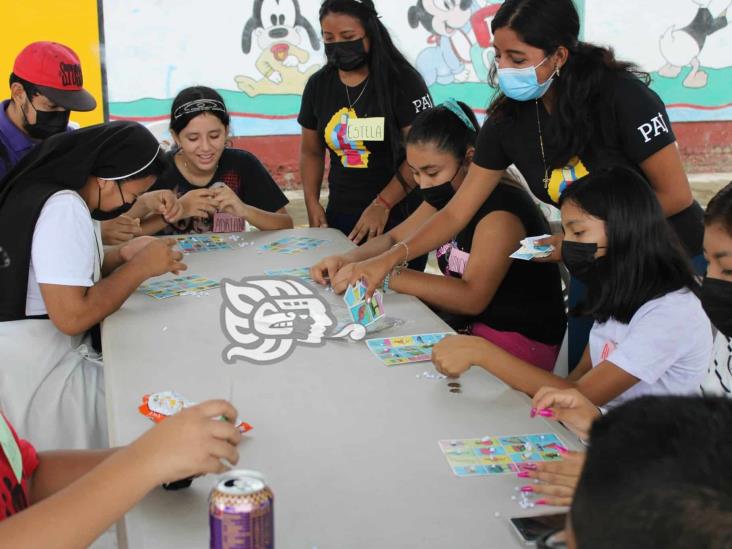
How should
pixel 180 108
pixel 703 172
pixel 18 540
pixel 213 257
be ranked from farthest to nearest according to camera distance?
pixel 703 172, pixel 180 108, pixel 213 257, pixel 18 540

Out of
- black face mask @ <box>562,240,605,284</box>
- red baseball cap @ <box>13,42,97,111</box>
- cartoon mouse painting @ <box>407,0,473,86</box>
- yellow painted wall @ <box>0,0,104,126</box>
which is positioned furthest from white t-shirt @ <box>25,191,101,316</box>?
cartoon mouse painting @ <box>407,0,473,86</box>

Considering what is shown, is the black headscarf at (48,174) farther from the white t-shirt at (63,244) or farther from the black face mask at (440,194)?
the black face mask at (440,194)

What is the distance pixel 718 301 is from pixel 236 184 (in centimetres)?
214

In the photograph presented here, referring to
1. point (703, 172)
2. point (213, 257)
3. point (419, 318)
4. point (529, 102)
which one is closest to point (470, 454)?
point (419, 318)

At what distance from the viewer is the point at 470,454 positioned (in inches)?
52.3

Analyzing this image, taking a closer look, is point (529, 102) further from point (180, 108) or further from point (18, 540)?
point (18, 540)

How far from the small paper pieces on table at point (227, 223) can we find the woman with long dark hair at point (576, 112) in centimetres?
109

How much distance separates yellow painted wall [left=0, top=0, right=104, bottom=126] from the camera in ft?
21.6

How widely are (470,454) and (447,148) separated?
56.9 inches

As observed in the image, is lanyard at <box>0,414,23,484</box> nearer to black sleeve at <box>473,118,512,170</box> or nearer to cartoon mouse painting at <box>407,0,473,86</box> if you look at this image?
black sleeve at <box>473,118,512,170</box>

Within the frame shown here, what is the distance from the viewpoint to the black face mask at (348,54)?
3.18m

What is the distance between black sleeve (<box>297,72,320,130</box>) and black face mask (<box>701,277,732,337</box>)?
85.6 inches

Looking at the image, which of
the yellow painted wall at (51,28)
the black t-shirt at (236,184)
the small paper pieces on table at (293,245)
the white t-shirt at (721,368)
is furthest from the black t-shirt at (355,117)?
the yellow painted wall at (51,28)

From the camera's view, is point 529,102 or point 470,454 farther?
point 529,102
